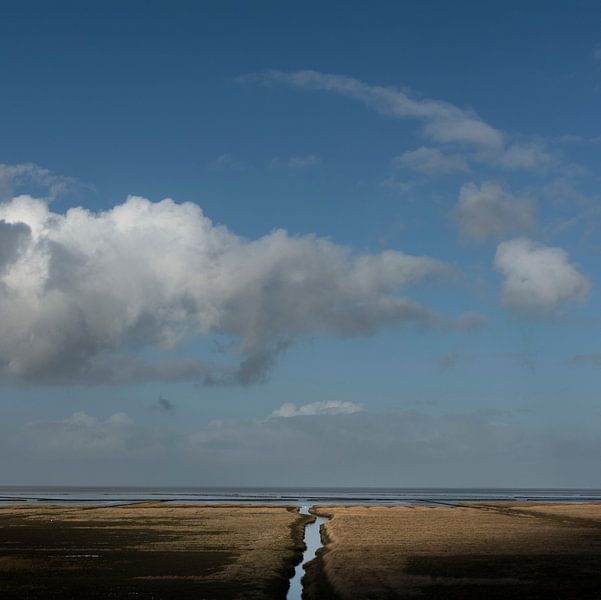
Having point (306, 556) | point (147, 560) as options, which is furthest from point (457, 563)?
point (147, 560)

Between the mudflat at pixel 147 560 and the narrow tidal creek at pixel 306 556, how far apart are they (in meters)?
0.44

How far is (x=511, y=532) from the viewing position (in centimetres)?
5728

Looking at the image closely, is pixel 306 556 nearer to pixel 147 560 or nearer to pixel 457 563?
pixel 147 560

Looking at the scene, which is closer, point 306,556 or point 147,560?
point 147,560

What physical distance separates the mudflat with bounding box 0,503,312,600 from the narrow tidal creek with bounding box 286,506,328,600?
44cm

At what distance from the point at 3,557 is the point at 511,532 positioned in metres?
35.8

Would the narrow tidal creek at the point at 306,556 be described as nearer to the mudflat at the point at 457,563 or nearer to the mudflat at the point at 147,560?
the mudflat at the point at 147,560

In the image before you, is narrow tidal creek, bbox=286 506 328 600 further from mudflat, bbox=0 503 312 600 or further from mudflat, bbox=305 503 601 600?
mudflat, bbox=305 503 601 600

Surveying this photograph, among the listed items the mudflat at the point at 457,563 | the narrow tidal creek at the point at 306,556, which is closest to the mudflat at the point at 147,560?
the narrow tidal creek at the point at 306,556

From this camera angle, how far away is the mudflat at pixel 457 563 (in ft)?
100

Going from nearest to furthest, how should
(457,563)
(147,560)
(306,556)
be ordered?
(457,563) → (147,560) → (306,556)

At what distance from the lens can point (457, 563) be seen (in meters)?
38.3

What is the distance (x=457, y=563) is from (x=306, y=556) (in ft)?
34.7

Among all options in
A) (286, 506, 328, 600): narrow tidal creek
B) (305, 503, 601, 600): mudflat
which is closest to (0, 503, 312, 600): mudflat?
(286, 506, 328, 600): narrow tidal creek
